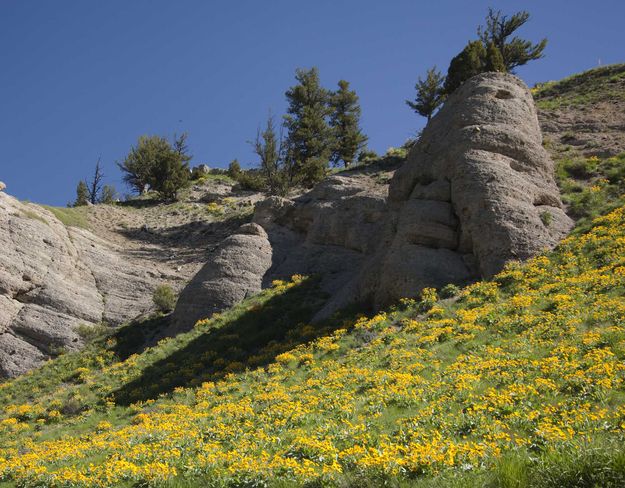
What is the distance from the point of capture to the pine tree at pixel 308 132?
52125mm

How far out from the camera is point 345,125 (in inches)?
2410

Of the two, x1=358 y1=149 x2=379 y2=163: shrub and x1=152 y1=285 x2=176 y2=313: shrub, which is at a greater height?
x1=358 y1=149 x2=379 y2=163: shrub

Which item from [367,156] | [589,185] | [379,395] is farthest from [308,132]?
[379,395]

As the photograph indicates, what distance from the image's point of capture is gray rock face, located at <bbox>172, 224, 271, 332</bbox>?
30.3 meters

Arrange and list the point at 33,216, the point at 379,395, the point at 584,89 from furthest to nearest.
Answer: the point at 584,89
the point at 33,216
the point at 379,395

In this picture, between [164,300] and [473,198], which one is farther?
[164,300]

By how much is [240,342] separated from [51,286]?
15.0 metres

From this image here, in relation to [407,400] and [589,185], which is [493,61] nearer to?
[589,185]

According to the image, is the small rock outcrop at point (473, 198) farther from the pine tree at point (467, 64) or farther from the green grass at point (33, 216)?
the green grass at point (33, 216)

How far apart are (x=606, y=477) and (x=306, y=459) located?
4.75 m

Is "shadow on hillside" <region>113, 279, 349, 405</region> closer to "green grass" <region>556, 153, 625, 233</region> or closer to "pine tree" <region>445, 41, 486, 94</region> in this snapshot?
"green grass" <region>556, 153, 625, 233</region>

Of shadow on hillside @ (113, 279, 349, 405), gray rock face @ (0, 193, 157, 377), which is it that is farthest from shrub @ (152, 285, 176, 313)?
shadow on hillside @ (113, 279, 349, 405)

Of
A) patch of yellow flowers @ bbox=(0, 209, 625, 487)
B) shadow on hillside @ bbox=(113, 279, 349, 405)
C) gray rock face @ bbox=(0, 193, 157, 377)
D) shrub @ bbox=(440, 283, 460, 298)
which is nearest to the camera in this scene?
patch of yellow flowers @ bbox=(0, 209, 625, 487)

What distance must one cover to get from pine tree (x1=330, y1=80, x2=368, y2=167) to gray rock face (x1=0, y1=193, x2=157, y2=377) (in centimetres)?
2743
